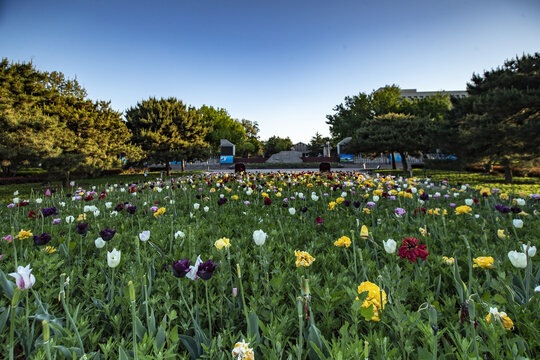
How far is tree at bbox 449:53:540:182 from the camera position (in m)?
9.31

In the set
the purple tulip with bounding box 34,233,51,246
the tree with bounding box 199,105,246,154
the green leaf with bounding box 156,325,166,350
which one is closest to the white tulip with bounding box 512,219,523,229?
the green leaf with bounding box 156,325,166,350

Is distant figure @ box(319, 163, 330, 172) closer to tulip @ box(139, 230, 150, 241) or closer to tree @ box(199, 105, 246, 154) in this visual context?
tulip @ box(139, 230, 150, 241)

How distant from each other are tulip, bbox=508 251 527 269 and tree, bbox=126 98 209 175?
68.1 ft

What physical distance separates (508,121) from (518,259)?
12.4m

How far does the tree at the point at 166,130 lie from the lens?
19656 mm

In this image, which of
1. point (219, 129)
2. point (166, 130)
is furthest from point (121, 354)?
point (219, 129)

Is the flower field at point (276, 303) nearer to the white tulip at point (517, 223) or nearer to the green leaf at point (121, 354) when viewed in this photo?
the green leaf at point (121, 354)

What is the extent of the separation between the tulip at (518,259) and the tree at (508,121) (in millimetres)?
10903

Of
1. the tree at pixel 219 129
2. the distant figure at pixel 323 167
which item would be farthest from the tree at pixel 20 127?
the tree at pixel 219 129

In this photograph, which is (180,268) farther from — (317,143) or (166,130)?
(317,143)

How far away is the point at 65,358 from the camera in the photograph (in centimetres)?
120

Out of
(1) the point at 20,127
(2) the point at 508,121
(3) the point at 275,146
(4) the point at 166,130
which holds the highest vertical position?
(3) the point at 275,146

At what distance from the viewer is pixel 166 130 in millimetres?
21234

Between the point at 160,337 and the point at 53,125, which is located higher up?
the point at 53,125
